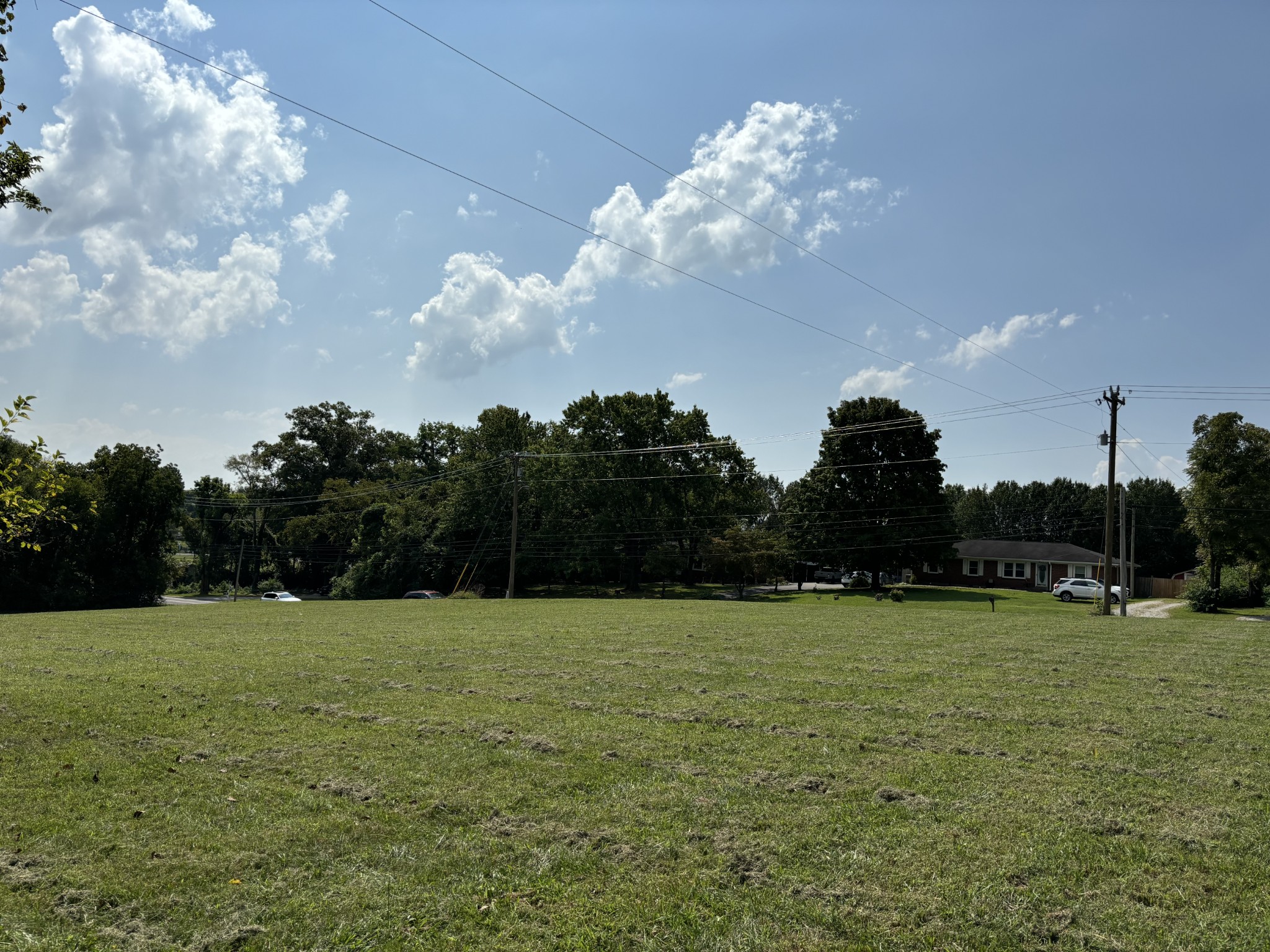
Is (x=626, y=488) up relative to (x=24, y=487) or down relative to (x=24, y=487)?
up

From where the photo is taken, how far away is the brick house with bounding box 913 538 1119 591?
216 feet

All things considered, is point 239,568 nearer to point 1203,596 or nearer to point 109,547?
point 109,547

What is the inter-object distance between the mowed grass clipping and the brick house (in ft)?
199

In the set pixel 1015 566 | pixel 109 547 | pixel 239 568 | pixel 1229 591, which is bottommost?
pixel 239 568

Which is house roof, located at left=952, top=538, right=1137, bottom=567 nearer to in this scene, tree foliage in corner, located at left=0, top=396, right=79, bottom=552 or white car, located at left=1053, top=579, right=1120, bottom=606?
white car, located at left=1053, top=579, right=1120, bottom=606

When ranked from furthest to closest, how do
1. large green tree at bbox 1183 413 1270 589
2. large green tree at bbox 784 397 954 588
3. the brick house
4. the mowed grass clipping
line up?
the brick house → large green tree at bbox 784 397 954 588 → large green tree at bbox 1183 413 1270 589 → the mowed grass clipping

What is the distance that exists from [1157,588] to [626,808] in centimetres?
7540

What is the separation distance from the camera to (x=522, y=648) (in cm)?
1488

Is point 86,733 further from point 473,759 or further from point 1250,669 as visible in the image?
point 1250,669

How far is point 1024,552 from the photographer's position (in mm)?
67812

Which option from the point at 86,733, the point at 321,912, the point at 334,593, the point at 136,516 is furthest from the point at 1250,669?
the point at 334,593

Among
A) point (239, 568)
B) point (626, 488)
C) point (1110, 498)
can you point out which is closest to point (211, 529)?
point (239, 568)

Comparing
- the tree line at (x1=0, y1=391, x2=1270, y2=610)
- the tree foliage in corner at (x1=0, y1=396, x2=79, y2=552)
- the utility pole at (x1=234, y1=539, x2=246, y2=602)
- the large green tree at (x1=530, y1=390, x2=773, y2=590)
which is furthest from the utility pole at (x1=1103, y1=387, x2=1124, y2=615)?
the utility pole at (x1=234, y1=539, x2=246, y2=602)

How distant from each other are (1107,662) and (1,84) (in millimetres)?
16541
